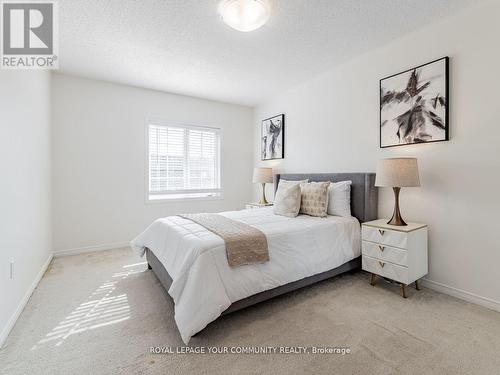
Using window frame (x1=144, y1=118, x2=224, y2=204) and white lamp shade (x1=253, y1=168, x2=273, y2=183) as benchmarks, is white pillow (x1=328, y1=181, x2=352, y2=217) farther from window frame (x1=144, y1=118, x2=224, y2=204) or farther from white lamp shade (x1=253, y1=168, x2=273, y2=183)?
window frame (x1=144, y1=118, x2=224, y2=204)

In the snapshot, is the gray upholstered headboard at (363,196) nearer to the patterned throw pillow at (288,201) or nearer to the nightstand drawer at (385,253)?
the nightstand drawer at (385,253)

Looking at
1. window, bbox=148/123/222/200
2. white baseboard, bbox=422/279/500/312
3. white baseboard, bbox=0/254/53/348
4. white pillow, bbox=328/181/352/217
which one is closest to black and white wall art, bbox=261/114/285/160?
window, bbox=148/123/222/200

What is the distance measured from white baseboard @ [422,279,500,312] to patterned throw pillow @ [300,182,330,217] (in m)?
1.22

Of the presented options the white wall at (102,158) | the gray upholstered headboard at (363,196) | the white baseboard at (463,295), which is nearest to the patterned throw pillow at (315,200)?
the gray upholstered headboard at (363,196)

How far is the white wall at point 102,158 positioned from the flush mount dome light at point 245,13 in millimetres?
2405

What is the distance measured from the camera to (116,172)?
378 centimetres

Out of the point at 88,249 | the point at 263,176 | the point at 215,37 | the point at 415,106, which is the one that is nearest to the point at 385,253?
the point at 415,106

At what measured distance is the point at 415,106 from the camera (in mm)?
2451

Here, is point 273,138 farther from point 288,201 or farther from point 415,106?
point 415,106

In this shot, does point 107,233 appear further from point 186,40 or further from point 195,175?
point 186,40

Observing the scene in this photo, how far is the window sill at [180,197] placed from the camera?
4.12m

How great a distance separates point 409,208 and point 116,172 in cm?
401

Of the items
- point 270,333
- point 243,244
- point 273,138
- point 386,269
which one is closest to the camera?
point 270,333

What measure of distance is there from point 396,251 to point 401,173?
72cm
